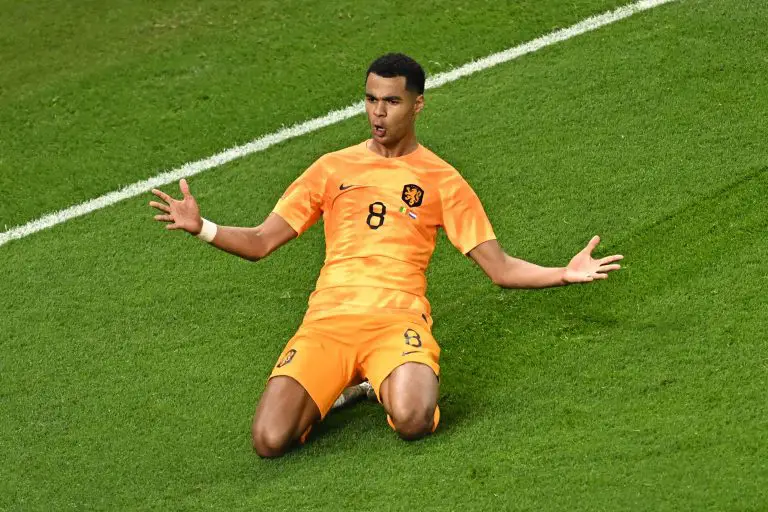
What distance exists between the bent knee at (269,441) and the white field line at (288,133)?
2.96 metres

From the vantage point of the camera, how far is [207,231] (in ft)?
22.6

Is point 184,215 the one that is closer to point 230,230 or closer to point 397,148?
point 230,230

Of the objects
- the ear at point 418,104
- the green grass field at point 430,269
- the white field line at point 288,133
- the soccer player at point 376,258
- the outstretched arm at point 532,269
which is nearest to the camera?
the green grass field at point 430,269

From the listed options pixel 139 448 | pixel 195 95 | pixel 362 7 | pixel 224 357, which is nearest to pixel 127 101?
pixel 195 95

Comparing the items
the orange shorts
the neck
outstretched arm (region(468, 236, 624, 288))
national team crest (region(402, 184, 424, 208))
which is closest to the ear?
the neck

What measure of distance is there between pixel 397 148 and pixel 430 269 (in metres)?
1.24

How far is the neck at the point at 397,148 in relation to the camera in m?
7.39

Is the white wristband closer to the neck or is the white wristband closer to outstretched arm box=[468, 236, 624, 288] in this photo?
the neck

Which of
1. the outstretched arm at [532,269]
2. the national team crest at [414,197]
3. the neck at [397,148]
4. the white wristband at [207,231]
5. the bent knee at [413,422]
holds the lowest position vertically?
the bent knee at [413,422]

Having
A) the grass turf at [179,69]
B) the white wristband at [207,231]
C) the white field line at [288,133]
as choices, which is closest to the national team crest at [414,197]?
the white wristband at [207,231]

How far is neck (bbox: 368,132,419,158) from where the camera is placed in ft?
24.2

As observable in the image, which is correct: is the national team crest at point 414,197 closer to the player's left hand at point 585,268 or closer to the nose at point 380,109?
the nose at point 380,109

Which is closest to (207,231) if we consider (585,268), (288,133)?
(585,268)

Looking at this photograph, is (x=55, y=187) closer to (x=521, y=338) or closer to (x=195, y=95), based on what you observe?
(x=195, y=95)
